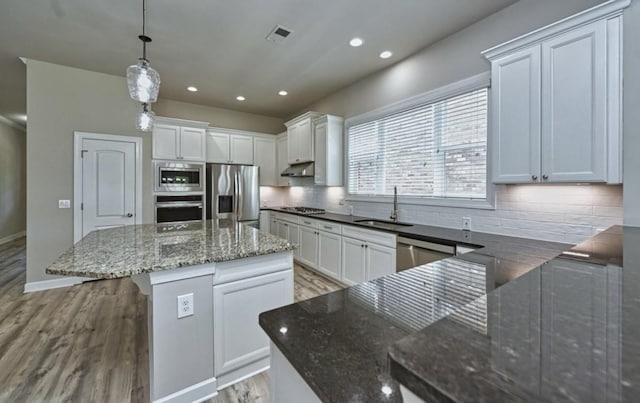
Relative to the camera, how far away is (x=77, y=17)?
266 centimetres

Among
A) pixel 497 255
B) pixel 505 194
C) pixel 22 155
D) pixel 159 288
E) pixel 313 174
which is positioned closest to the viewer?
pixel 159 288

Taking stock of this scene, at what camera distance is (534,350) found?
400 mm

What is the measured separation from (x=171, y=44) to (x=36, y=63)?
2.06m

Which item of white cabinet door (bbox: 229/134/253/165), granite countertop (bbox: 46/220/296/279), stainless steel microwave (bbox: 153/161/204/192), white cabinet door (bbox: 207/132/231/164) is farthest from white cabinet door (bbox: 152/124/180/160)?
granite countertop (bbox: 46/220/296/279)

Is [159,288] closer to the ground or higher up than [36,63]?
closer to the ground

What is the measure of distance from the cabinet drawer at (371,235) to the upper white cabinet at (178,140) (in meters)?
3.05

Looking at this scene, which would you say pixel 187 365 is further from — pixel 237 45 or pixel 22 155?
pixel 22 155

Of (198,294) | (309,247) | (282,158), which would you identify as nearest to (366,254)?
(309,247)

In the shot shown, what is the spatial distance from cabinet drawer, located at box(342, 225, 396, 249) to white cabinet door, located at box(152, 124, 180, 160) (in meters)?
3.22

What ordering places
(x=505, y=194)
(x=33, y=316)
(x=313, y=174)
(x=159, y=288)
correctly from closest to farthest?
(x=159, y=288), (x=505, y=194), (x=33, y=316), (x=313, y=174)

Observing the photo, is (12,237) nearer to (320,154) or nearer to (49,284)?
(49,284)

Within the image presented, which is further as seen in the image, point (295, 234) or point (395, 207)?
point (295, 234)

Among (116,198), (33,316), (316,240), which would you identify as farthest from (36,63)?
(316,240)

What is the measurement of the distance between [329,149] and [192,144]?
96.0 inches
